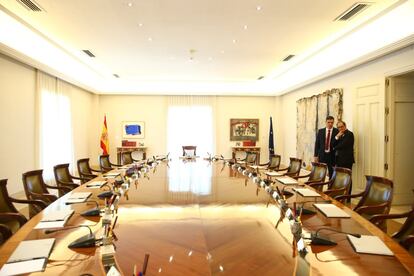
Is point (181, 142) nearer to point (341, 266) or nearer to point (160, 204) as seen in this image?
point (160, 204)

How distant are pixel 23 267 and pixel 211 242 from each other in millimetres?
933

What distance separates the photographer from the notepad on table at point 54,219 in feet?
6.42

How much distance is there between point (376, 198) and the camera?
277 centimetres

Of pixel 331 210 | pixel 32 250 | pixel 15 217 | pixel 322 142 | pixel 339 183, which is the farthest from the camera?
pixel 322 142

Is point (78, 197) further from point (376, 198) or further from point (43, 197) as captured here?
point (376, 198)

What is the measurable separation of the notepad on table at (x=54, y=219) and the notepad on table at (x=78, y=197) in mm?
344

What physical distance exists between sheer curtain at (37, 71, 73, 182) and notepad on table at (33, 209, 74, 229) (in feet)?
14.4

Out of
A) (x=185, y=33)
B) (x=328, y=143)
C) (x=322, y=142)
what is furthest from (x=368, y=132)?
(x=185, y=33)

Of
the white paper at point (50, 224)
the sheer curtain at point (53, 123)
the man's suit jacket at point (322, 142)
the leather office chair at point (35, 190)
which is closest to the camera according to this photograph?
the white paper at point (50, 224)

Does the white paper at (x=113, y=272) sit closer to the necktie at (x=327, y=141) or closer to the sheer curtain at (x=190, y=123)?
the necktie at (x=327, y=141)

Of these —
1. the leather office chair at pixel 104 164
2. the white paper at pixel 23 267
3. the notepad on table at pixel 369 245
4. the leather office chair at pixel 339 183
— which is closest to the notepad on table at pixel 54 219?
the white paper at pixel 23 267

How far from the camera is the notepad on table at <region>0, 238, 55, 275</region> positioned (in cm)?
134

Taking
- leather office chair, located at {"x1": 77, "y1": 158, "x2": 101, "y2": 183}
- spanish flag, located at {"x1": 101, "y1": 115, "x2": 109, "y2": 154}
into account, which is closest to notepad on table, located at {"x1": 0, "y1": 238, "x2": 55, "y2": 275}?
leather office chair, located at {"x1": 77, "y1": 158, "x2": 101, "y2": 183}

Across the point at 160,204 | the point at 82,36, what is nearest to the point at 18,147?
the point at 82,36
